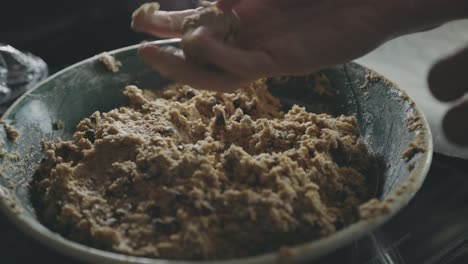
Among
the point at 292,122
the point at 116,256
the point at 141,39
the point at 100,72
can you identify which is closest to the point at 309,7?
the point at 292,122

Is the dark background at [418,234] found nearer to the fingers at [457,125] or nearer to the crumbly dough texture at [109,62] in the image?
the fingers at [457,125]

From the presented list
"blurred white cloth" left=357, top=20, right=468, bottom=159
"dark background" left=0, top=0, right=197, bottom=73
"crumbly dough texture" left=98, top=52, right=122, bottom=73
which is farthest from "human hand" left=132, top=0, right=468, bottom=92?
"dark background" left=0, top=0, right=197, bottom=73

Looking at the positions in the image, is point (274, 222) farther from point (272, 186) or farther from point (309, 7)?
point (309, 7)

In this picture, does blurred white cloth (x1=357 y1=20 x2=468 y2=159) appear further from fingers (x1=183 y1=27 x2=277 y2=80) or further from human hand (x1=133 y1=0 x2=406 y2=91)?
fingers (x1=183 y1=27 x2=277 y2=80)

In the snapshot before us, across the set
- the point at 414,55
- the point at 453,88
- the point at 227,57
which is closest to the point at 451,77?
the point at 453,88

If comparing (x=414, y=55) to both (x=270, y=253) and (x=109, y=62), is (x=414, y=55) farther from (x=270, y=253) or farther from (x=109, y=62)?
(x=270, y=253)
